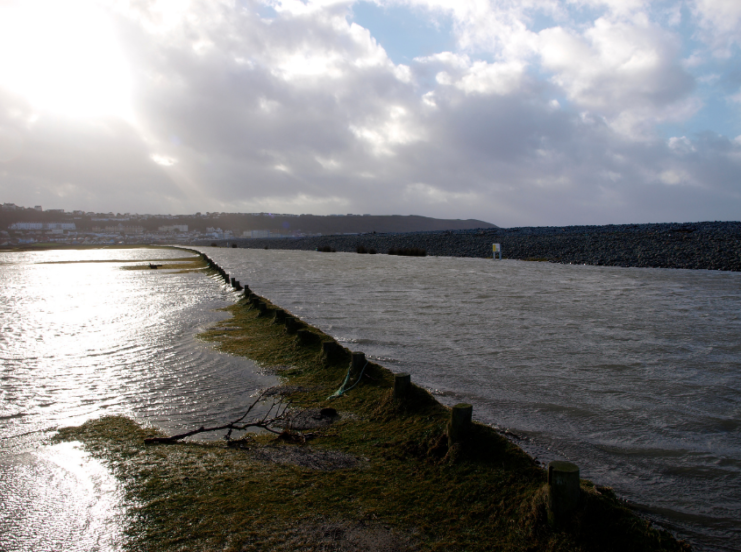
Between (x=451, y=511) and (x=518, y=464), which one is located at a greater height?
(x=518, y=464)

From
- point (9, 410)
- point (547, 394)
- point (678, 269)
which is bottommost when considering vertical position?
point (9, 410)

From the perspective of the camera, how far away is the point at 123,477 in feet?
12.9

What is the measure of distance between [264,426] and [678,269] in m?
24.9

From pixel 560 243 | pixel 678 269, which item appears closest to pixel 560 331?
pixel 678 269

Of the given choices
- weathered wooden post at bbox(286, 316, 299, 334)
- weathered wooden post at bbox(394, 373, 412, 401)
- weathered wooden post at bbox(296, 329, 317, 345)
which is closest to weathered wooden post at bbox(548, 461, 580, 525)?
weathered wooden post at bbox(394, 373, 412, 401)

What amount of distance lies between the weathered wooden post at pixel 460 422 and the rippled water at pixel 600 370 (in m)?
0.89

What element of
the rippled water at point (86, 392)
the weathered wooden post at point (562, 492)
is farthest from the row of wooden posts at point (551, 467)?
the rippled water at point (86, 392)

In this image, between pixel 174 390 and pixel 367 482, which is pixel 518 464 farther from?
pixel 174 390

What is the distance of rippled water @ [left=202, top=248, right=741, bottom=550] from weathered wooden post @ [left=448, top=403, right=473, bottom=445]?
2.93 feet

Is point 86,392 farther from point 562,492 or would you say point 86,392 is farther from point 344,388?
point 562,492

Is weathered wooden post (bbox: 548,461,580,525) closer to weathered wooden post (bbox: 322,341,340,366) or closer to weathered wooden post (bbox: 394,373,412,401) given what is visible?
weathered wooden post (bbox: 394,373,412,401)

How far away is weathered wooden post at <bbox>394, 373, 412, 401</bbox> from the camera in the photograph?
16.3ft

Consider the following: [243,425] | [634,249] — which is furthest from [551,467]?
[634,249]

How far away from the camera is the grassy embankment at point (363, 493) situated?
3.08m
